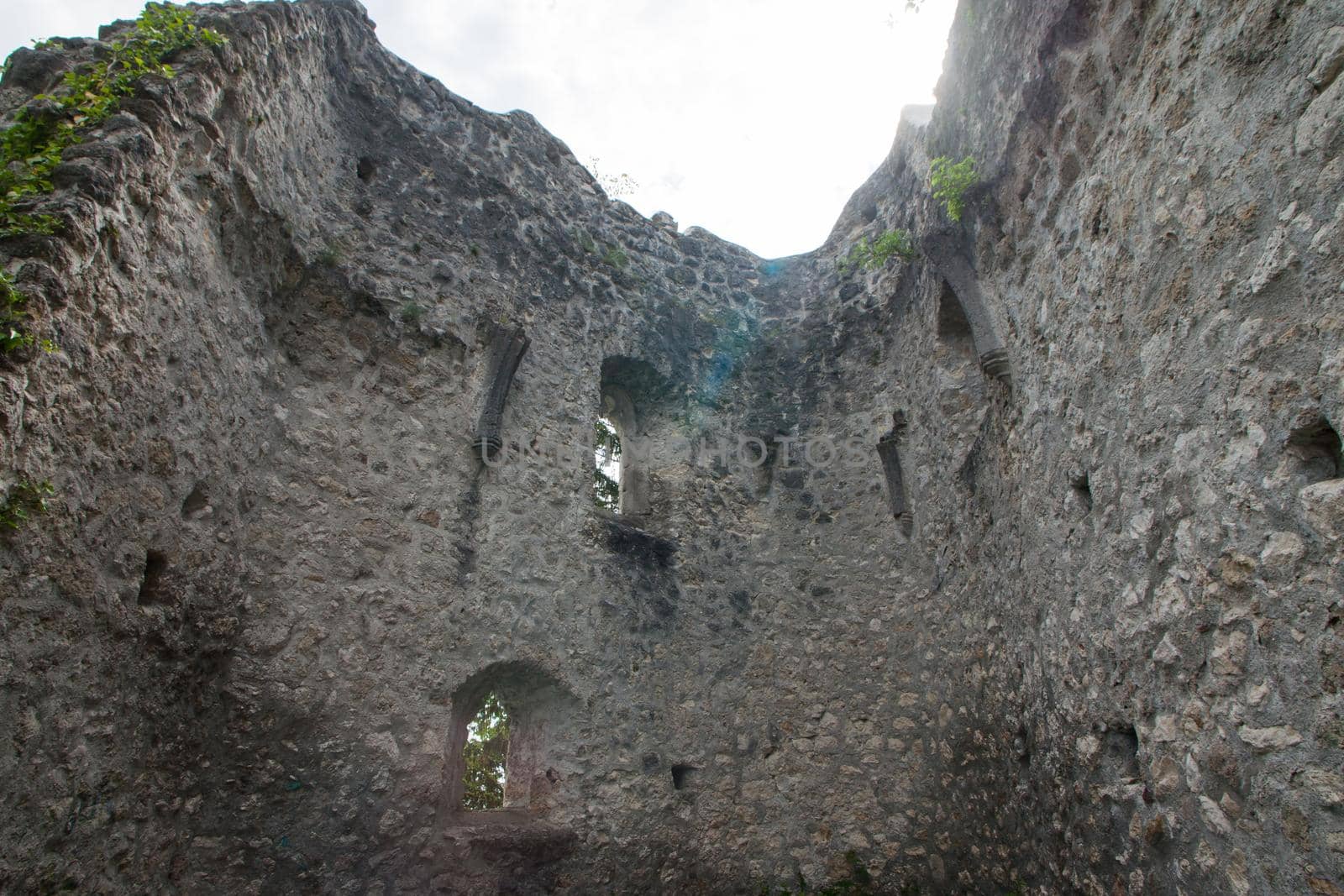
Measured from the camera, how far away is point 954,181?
5609mm

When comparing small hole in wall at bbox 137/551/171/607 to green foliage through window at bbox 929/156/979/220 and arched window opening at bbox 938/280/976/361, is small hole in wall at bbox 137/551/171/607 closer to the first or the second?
green foliage through window at bbox 929/156/979/220

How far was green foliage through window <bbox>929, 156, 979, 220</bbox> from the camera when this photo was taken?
555cm

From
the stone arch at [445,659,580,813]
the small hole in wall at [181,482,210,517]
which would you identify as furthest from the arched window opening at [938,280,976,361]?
the small hole in wall at [181,482,210,517]

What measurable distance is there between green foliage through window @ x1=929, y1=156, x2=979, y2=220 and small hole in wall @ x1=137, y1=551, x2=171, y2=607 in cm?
544

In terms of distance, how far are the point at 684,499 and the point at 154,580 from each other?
4597 mm

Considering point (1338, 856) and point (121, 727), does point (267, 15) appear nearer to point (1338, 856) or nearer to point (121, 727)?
point (121, 727)

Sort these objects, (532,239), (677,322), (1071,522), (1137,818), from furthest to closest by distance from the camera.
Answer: (677,322), (532,239), (1071,522), (1137,818)

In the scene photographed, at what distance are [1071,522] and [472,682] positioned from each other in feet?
13.2

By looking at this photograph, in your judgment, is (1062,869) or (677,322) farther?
(677,322)

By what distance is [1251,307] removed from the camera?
8.91 ft

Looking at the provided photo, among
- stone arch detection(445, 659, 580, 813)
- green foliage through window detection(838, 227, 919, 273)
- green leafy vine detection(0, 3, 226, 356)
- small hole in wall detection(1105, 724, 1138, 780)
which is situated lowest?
small hole in wall detection(1105, 724, 1138, 780)

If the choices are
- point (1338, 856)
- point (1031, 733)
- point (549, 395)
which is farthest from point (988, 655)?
point (549, 395)

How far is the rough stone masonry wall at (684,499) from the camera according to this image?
279 centimetres

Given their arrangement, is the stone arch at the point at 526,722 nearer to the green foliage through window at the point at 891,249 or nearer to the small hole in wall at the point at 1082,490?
the small hole in wall at the point at 1082,490
